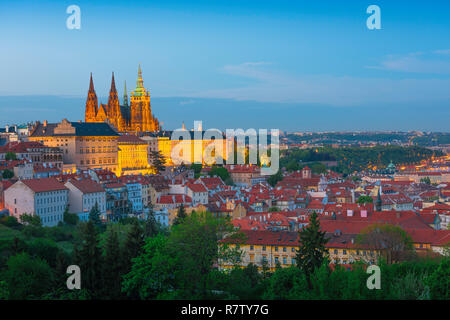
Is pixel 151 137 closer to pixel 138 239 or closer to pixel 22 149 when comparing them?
pixel 22 149

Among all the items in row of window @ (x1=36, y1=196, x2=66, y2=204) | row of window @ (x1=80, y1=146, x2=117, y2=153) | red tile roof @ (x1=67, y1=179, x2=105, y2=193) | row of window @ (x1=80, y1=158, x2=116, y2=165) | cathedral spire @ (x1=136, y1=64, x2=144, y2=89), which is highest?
cathedral spire @ (x1=136, y1=64, x2=144, y2=89)

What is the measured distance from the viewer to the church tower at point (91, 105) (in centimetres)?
11300

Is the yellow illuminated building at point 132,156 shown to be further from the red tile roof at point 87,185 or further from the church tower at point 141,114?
the red tile roof at point 87,185

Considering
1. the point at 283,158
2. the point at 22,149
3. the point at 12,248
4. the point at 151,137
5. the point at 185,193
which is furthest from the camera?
the point at 283,158

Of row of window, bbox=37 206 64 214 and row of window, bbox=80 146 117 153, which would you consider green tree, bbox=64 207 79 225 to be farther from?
row of window, bbox=80 146 117 153

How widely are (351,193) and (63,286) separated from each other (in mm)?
55414

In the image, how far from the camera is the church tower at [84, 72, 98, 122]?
371 feet

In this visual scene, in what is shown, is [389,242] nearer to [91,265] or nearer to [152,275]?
[152,275]

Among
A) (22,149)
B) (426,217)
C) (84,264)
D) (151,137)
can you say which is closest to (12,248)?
(84,264)

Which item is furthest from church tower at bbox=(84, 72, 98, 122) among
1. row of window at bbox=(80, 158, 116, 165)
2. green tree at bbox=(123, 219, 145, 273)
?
green tree at bbox=(123, 219, 145, 273)

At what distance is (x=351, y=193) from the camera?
79.1 meters

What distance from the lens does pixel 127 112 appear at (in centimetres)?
12631

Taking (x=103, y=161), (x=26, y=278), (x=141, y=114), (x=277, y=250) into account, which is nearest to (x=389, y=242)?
(x=277, y=250)

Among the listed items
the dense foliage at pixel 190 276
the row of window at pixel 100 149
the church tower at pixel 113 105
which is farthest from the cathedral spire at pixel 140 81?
the dense foliage at pixel 190 276
